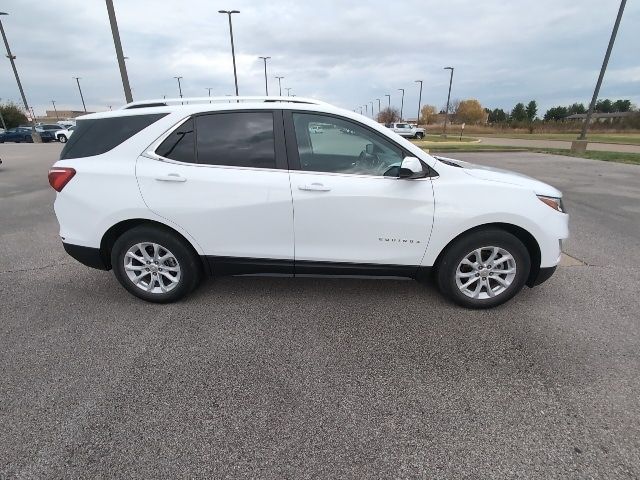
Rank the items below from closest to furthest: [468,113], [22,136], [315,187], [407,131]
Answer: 1. [315,187]
2. [22,136]
3. [407,131]
4. [468,113]

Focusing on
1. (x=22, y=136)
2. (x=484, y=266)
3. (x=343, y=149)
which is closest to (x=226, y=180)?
(x=343, y=149)

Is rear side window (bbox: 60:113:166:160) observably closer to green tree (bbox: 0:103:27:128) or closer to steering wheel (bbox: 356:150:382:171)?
steering wheel (bbox: 356:150:382:171)

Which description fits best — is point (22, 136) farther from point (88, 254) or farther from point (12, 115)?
point (88, 254)

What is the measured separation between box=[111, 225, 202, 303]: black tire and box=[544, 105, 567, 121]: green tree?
93.2 m

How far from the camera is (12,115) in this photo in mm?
54750

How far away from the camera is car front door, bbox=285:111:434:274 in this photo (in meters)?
2.93

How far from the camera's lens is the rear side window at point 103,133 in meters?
3.12

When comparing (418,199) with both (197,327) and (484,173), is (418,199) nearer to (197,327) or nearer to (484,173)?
(484,173)

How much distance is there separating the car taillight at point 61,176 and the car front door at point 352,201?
6.20 feet

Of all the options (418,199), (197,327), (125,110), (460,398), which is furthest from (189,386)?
(125,110)

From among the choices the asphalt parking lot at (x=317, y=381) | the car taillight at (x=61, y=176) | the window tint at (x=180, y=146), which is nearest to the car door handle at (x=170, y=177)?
the window tint at (x=180, y=146)

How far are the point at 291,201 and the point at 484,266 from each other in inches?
69.0

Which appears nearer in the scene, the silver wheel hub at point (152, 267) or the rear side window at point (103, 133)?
the rear side window at point (103, 133)

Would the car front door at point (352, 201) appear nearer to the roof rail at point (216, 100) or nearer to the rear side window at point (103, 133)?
the roof rail at point (216, 100)
